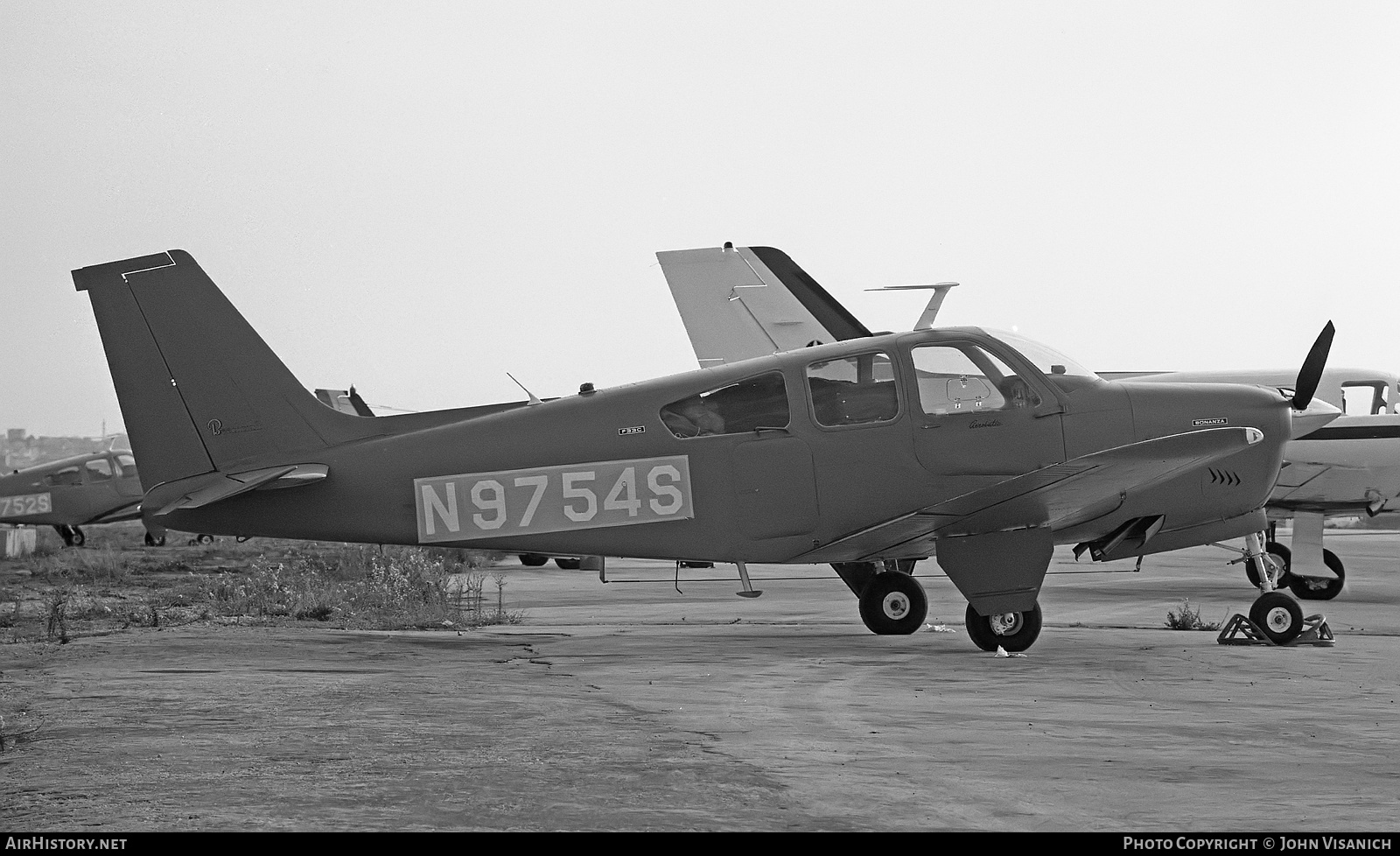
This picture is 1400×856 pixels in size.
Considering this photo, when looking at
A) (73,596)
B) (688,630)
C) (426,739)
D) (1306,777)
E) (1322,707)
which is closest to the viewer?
(1306,777)

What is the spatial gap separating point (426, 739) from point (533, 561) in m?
19.9

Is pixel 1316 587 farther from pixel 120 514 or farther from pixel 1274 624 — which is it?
pixel 120 514

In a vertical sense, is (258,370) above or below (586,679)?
above

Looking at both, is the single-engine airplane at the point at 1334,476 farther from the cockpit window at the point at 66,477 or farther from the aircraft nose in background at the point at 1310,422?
the cockpit window at the point at 66,477

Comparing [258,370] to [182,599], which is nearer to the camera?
[258,370]

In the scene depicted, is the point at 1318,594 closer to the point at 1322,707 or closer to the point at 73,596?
the point at 1322,707

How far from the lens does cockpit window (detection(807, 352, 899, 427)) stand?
10.4 meters

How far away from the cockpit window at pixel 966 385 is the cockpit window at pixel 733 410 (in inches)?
42.9

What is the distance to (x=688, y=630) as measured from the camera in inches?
497

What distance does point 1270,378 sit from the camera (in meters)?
17.0

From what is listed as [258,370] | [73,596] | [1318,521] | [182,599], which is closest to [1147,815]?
[258,370]

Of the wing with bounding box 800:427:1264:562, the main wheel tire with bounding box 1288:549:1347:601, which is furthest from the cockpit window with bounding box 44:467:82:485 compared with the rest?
the wing with bounding box 800:427:1264:562

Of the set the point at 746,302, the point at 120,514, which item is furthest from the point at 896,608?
the point at 120,514

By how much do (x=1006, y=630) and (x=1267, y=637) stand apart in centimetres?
221
